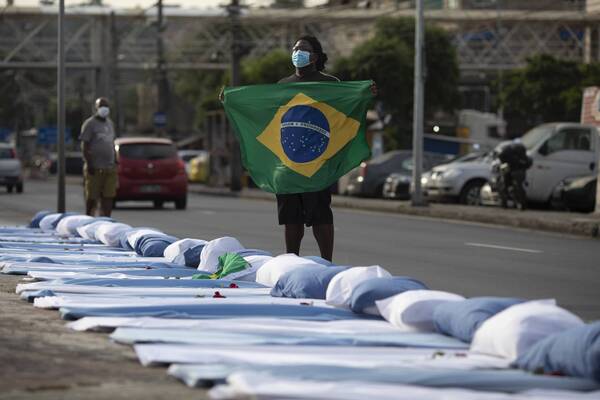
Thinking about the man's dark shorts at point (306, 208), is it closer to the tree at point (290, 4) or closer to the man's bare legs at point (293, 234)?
the man's bare legs at point (293, 234)

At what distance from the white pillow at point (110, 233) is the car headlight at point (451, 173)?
20.5 metres

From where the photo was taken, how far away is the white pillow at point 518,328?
25.7 feet

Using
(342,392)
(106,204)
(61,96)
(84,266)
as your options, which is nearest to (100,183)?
(106,204)

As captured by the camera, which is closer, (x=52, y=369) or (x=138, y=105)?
(x=52, y=369)

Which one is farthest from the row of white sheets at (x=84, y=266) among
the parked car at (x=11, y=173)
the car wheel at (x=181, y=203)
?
the parked car at (x=11, y=173)

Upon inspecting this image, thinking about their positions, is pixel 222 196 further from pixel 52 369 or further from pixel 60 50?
pixel 52 369

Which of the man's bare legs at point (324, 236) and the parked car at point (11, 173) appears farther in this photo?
the parked car at point (11, 173)

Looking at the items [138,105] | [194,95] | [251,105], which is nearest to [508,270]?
[251,105]

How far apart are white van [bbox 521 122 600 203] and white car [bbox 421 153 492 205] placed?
3494mm

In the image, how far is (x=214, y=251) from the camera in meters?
13.2

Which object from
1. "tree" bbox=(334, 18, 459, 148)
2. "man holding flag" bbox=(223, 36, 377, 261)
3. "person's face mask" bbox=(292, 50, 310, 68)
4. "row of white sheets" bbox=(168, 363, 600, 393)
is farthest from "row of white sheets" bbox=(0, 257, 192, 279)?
"tree" bbox=(334, 18, 459, 148)

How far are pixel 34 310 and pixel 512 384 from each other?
13.6 ft

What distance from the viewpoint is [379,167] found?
143 ft

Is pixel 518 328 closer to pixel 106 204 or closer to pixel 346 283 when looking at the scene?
pixel 346 283
